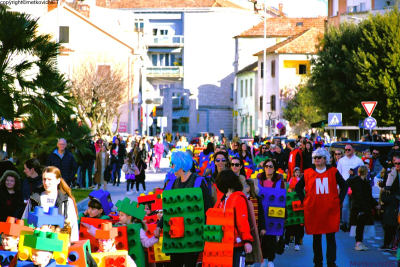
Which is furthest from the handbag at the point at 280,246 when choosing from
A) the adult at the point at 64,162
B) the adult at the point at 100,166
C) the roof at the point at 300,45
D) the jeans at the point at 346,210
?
the roof at the point at 300,45

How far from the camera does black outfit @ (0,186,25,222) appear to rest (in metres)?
10.7

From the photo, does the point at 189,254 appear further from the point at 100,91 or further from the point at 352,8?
the point at 352,8

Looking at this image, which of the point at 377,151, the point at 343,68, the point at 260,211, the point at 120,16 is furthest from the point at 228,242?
the point at 120,16

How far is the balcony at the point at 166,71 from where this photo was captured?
88312 mm

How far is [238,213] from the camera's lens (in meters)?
7.89

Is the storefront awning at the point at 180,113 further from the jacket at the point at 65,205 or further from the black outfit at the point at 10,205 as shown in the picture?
the jacket at the point at 65,205

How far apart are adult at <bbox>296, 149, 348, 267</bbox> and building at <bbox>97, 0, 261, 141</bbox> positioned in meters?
75.6

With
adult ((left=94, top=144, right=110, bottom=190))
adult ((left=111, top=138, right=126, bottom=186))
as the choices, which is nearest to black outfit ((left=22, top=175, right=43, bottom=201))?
adult ((left=94, top=144, right=110, bottom=190))

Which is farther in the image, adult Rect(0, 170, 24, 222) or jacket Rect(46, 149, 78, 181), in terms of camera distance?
jacket Rect(46, 149, 78, 181)

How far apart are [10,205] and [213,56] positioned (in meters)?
78.7

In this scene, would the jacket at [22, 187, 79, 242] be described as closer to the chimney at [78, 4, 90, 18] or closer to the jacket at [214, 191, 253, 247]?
the jacket at [214, 191, 253, 247]

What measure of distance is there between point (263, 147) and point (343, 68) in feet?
89.4

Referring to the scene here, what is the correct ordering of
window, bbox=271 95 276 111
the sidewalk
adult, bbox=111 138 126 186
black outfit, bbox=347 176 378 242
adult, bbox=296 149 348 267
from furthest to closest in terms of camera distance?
1. window, bbox=271 95 276 111
2. adult, bbox=111 138 126 186
3. the sidewalk
4. black outfit, bbox=347 176 378 242
5. adult, bbox=296 149 348 267

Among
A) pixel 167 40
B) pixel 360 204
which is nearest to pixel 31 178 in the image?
pixel 360 204
